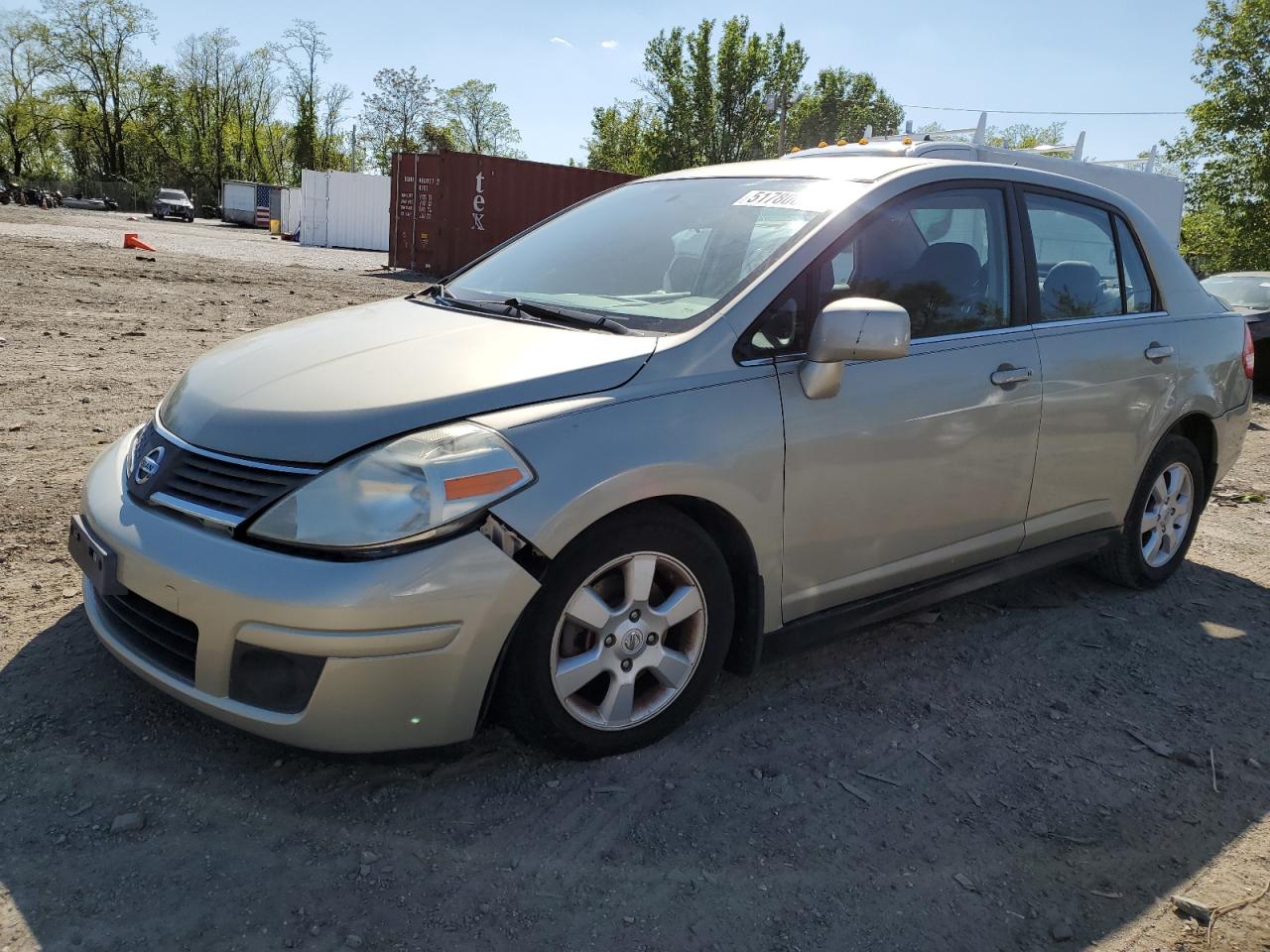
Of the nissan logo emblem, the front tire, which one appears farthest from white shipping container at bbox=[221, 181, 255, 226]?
the front tire

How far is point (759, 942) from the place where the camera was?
221 cm

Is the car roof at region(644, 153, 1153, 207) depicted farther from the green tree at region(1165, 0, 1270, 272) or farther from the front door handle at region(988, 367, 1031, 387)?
the green tree at region(1165, 0, 1270, 272)

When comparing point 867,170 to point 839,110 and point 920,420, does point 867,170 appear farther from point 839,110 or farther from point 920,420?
point 839,110

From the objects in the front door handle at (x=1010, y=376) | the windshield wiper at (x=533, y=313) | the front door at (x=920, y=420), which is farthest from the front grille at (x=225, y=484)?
the front door handle at (x=1010, y=376)

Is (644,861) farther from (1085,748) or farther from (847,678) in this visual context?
(1085,748)

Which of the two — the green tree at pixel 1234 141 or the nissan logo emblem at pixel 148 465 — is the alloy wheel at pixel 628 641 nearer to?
the nissan logo emblem at pixel 148 465

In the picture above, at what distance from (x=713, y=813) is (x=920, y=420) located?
1.42 m

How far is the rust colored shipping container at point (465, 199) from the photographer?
22562 millimetres

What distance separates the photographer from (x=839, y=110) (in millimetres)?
67812

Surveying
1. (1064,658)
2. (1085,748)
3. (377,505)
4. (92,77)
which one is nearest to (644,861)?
(377,505)

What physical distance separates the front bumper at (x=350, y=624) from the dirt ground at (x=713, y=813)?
15 cm

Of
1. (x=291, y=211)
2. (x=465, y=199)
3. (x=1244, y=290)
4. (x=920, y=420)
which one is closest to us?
(x=920, y=420)

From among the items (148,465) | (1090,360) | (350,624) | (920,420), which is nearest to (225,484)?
(148,465)

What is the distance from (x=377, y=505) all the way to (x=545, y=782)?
3.05 ft
